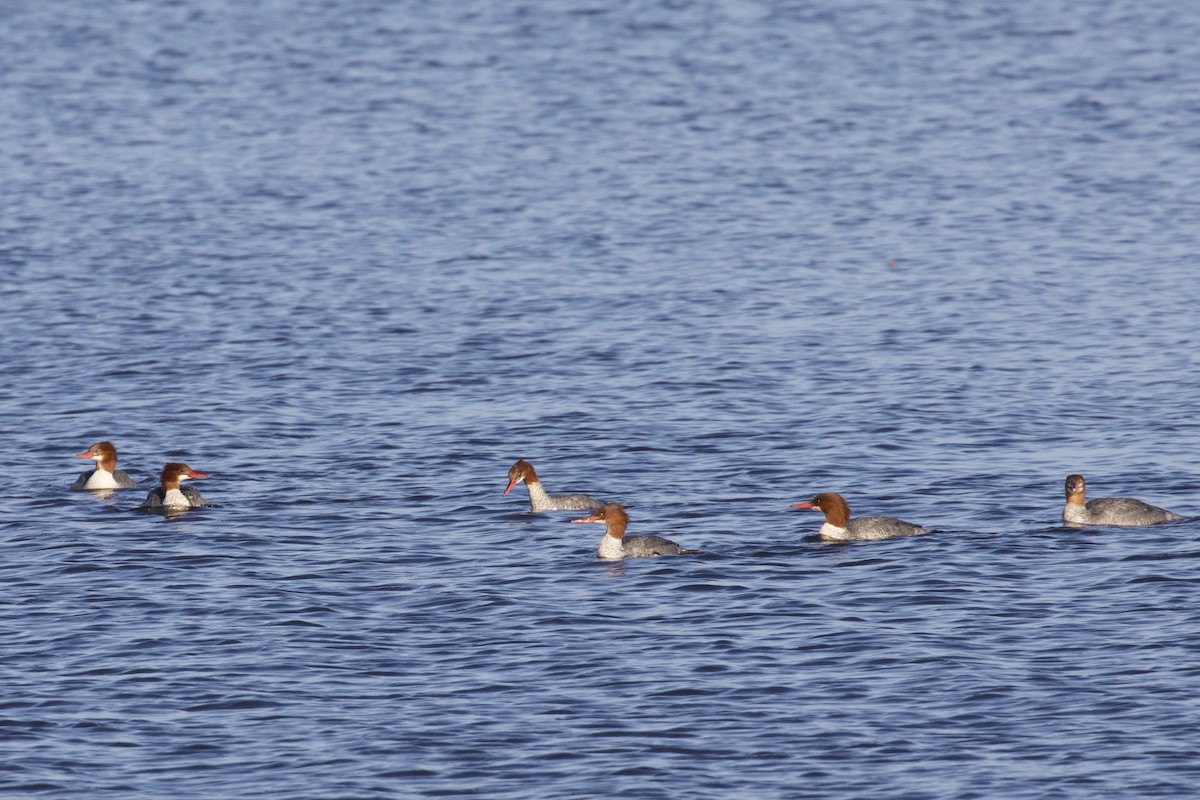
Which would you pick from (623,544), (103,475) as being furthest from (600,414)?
(103,475)

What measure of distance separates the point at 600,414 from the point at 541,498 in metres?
5.60

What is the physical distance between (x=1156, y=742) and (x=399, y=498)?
500 inches

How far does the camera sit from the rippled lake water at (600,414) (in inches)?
751

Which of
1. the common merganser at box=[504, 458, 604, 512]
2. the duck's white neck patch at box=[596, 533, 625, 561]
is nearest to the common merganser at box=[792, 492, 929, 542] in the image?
the duck's white neck patch at box=[596, 533, 625, 561]

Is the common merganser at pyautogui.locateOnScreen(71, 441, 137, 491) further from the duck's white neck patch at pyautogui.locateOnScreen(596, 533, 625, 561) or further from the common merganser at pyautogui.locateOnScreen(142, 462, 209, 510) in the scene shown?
the duck's white neck patch at pyautogui.locateOnScreen(596, 533, 625, 561)

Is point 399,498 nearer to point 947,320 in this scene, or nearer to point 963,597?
point 963,597

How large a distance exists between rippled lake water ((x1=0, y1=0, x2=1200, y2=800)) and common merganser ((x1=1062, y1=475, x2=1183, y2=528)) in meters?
0.26

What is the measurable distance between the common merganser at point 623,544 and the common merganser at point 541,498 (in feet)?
6.93

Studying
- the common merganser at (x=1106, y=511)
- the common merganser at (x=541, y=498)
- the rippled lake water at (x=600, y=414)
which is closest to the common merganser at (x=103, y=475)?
the rippled lake water at (x=600, y=414)

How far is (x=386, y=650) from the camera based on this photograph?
21.3 meters

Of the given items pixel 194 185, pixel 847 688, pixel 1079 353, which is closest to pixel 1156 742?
pixel 847 688

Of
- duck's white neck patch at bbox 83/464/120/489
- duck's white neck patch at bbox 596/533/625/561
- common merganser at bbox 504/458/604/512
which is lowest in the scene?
duck's white neck patch at bbox 596/533/625/561

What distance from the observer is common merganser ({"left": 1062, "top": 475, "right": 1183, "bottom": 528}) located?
2473 cm

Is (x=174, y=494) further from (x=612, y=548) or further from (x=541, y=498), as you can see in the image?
(x=612, y=548)
